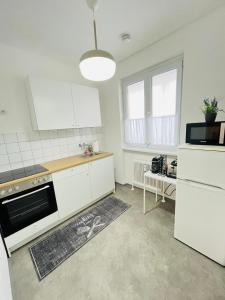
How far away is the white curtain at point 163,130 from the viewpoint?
2.15 meters

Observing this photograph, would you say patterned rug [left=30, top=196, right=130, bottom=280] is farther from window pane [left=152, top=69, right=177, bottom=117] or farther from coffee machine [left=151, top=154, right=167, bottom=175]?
window pane [left=152, top=69, right=177, bottom=117]

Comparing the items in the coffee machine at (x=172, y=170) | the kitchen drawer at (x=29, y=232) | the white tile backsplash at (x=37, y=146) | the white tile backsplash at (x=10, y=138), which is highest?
the white tile backsplash at (x=10, y=138)

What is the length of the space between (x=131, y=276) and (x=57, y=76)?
3.02m

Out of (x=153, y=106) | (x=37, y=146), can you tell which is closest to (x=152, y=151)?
(x=153, y=106)

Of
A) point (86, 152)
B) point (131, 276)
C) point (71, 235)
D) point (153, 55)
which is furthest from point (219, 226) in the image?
point (153, 55)

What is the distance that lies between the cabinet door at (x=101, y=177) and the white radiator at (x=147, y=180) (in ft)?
1.74

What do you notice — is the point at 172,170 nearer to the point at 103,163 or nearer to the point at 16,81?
the point at 103,163

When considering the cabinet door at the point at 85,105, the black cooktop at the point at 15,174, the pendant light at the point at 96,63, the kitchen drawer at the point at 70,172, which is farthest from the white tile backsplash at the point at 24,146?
the pendant light at the point at 96,63

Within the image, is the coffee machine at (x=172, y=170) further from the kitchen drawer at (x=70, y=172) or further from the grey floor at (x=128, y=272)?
the kitchen drawer at (x=70, y=172)

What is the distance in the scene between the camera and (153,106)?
2.30 meters

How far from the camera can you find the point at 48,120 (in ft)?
6.54

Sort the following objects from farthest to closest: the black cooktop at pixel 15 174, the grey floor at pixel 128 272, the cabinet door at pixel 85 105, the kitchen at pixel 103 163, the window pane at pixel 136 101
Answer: the window pane at pixel 136 101
the cabinet door at pixel 85 105
the black cooktop at pixel 15 174
the kitchen at pixel 103 163
the grey floor at pixel 128 272

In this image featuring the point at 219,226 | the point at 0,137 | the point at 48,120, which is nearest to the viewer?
the point at 219,226

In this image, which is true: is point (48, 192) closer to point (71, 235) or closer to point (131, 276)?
point (71, 235)
